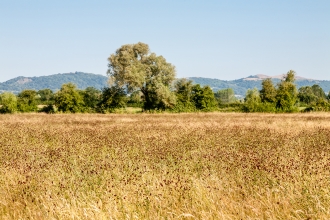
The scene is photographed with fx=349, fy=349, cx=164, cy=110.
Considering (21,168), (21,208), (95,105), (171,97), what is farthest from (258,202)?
(95,105)

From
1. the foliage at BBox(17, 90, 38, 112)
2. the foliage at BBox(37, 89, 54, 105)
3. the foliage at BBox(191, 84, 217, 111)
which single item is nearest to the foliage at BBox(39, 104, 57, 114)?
the foliage at BBox(37, 89, 54, 105)

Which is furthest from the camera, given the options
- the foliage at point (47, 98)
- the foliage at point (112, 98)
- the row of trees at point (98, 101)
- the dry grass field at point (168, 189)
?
the foliage at point (47, 98)

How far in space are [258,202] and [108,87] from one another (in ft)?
148

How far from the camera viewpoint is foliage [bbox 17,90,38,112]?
4806 cm

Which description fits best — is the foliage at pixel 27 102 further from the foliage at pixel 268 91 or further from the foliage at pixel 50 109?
the foliage at pixel 268 91

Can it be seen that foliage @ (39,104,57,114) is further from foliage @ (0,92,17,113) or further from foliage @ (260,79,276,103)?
foliage @ (260,79,276,103)

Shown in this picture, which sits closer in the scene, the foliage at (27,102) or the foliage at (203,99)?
the foliage at (203,99)

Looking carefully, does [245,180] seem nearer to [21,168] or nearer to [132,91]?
[21,168]

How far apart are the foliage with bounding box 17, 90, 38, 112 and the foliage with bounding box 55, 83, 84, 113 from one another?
15.2 feet

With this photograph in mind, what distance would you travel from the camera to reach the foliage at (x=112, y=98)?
48.6 m

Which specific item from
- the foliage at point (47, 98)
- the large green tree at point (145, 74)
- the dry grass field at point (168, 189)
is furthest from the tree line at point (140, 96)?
the dry grass field at point (168, 189)

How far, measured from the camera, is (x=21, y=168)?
7.18 metres

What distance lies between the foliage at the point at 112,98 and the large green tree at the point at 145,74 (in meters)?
1.11

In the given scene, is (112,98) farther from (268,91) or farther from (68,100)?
(268,91)
